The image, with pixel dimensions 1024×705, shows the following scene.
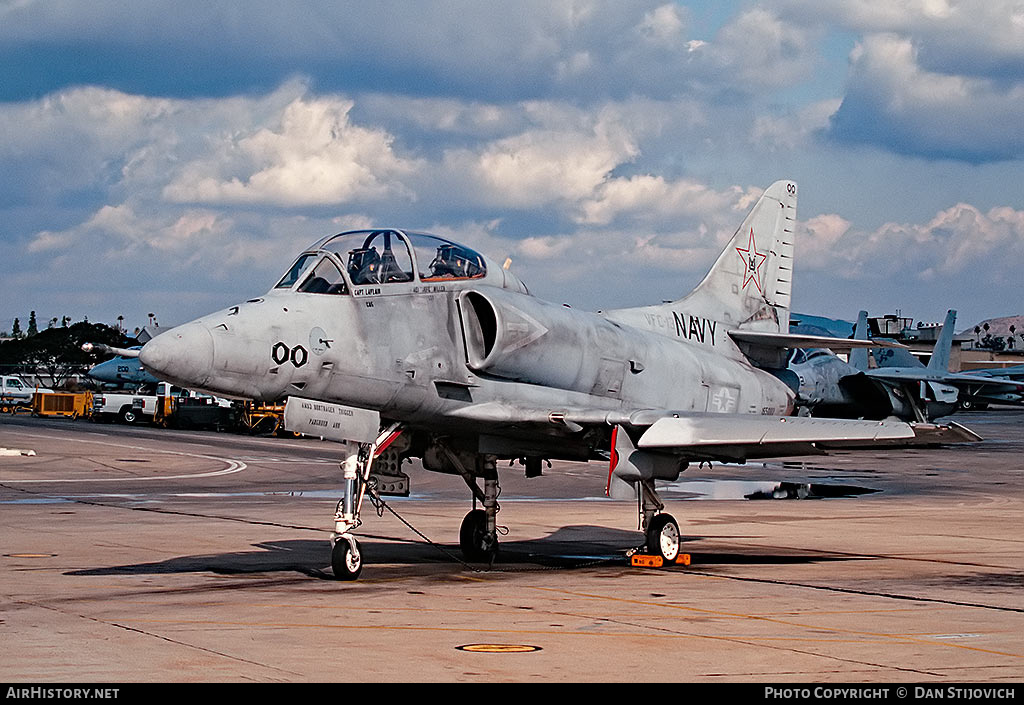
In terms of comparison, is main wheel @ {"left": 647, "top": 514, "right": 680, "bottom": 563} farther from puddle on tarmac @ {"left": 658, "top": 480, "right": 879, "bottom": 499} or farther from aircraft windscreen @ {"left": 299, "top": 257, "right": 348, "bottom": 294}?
puddle on tarmac @ {"left": 658, "top": 480, "right": 879, "bottom": 499}

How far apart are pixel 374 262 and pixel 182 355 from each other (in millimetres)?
2851

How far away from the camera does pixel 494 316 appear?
14.9 meters

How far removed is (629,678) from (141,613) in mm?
5030

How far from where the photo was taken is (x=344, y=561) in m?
13.8

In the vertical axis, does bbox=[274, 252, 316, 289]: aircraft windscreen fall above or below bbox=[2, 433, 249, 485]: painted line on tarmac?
above

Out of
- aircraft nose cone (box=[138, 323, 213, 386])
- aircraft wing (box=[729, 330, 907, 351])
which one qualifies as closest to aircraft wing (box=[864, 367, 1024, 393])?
aircraft wing (box=[729, 330, 907, 351])

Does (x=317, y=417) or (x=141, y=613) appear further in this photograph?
(x=317, y=417)

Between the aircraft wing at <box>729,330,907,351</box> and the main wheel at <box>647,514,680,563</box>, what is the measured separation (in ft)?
14.6

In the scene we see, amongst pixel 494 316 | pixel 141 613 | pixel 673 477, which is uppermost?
pixel 494 316

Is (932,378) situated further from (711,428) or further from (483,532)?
(711,428)

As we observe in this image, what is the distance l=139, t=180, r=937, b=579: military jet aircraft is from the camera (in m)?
13.1

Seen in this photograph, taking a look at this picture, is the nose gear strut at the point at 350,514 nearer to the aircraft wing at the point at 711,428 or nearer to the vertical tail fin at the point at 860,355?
the aircraft wing at the point at 711,428
